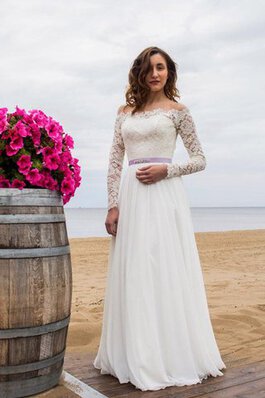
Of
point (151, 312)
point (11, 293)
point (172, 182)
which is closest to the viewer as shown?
point (11, 293)

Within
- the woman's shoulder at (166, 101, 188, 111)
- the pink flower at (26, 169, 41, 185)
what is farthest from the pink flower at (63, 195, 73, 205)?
the woman's shoulder at (166, 101, 188, 111)

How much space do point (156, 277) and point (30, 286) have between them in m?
0.93

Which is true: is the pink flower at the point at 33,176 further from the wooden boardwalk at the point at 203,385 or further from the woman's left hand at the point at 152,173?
the wooden boardwalk at the point at 203,385

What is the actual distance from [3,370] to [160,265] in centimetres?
117

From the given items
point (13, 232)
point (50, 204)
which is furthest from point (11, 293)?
point (50, 204)

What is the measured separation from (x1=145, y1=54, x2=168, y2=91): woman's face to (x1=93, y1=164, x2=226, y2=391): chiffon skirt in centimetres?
60

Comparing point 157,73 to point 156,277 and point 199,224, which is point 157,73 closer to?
point 156,277

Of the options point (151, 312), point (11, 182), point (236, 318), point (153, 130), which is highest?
point (153, 130)

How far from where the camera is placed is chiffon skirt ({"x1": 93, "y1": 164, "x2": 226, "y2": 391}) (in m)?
3.22

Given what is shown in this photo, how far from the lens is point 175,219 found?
3432mm

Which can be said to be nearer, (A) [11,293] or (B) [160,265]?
(A) [11,293]

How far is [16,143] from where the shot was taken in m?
2.84

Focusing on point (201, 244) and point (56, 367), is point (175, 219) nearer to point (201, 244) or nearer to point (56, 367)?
point (56, 367)

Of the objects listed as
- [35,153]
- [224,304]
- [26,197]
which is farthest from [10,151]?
[224,304]
